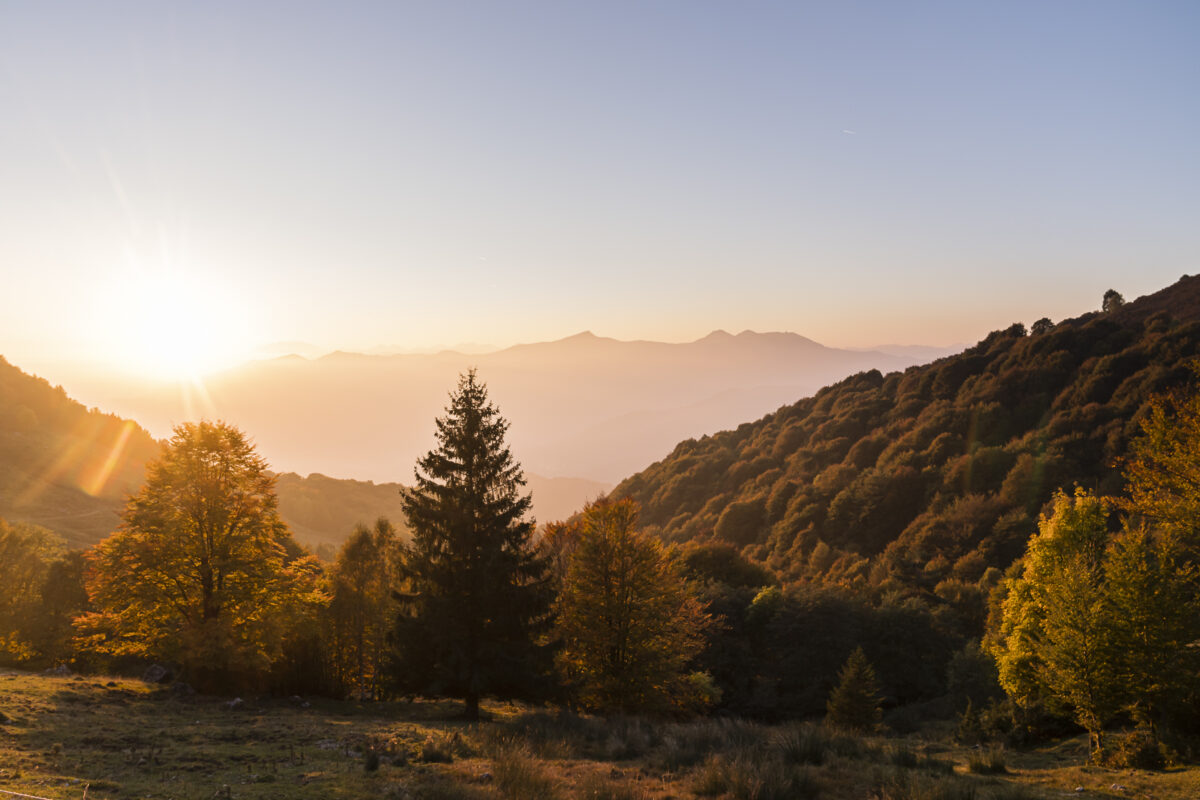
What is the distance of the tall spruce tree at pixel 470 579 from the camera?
22531mm

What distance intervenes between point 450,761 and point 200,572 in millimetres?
16636

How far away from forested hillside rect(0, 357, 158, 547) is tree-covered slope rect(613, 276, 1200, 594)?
2826 inches

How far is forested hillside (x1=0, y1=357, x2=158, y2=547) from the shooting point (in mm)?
78688

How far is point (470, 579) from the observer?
22.9 m

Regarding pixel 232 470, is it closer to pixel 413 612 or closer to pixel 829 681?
pixel 413 612

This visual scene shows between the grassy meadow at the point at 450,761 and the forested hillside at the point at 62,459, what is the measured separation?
5440cm

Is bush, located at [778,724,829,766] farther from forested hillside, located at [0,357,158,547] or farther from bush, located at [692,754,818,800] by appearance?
forested hillside, located at [0,357,158,547]

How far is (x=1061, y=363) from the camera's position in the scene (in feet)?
229

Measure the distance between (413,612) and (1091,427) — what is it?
215ft

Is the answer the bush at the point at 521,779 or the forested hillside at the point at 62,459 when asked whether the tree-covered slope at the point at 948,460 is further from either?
the forested hillside at the point at 62,459

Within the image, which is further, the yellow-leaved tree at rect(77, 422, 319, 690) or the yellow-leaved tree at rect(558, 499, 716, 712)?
the yellow-leaved tree at rect(558, 499, 716, 712)

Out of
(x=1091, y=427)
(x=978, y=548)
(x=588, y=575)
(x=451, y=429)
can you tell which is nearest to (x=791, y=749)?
(x=588, y=575)

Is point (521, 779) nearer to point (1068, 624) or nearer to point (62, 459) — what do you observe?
point (1068, 624)

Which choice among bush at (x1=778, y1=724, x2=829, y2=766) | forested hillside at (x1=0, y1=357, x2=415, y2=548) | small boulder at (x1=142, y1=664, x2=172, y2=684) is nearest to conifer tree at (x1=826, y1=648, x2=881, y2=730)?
bush at (x1=778, y1=724, x2=829, y2=766)
